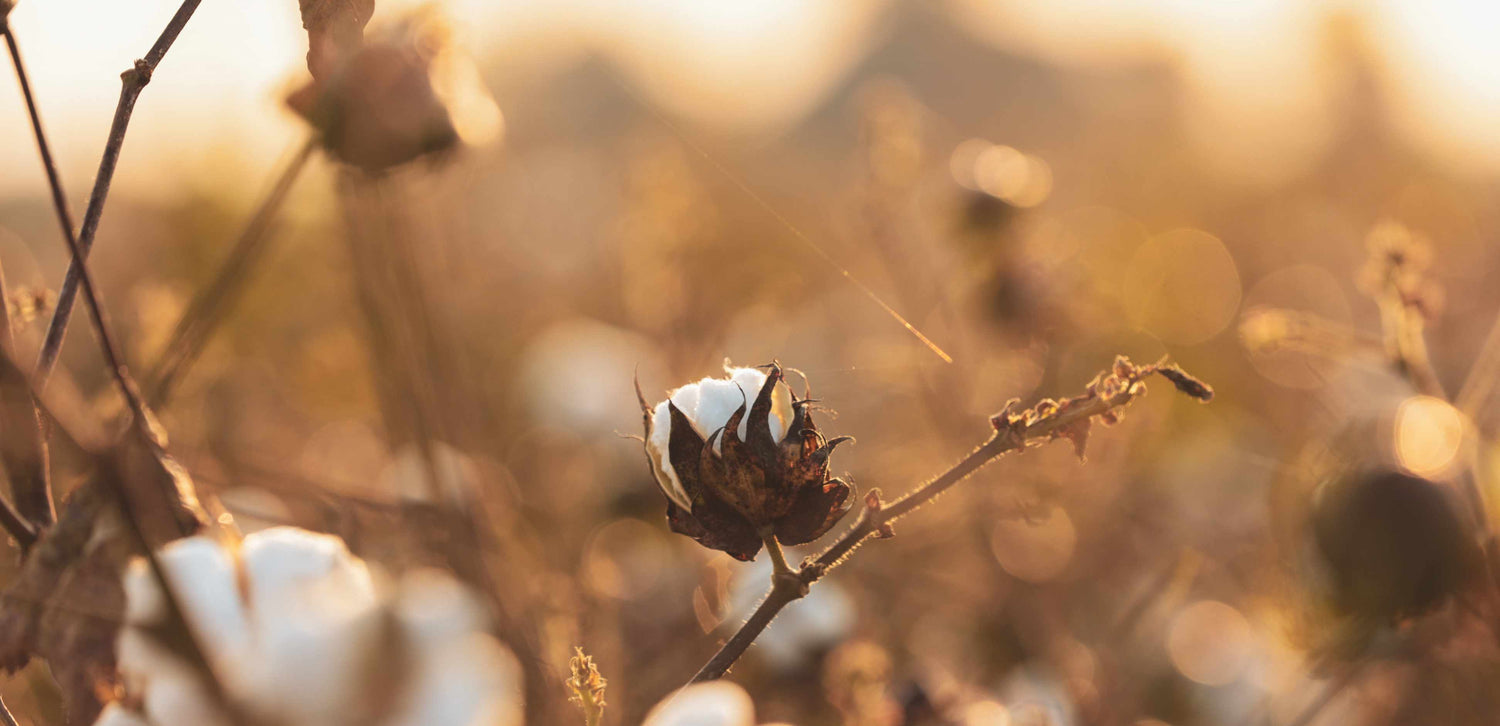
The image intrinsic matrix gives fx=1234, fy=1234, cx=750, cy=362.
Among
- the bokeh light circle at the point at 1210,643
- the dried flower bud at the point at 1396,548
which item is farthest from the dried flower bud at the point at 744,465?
the bokeh light circle at the point at 1210,643

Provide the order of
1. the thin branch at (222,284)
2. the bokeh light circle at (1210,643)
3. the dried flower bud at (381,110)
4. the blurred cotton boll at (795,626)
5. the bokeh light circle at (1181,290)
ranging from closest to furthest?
the thin branch at (222,284) → the dried flower bud at (381,110) → the blurred cotton boll at (795,626) → the bokeh light circle at (1210,643) → the bokeh light circle at (1181,290)

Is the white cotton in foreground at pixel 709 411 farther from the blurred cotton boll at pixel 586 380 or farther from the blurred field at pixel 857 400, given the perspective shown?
the blurred cotton boll at pixel 586 380

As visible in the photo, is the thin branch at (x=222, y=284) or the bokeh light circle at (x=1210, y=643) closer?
the thin branch at (x=222, y=284)

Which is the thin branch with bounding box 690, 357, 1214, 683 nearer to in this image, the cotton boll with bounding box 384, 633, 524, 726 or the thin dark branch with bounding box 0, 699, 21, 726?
the cotton boll with bounding box 384, 633, 524, 726

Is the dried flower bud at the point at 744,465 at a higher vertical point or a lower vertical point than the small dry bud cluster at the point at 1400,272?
higher

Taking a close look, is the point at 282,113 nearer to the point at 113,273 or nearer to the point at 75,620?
the point at 75,620

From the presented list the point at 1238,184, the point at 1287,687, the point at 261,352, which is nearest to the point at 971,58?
the point at 1238,184

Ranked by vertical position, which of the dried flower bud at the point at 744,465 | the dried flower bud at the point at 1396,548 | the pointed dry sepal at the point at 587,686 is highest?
the dried flower bud at the point at 744,465
